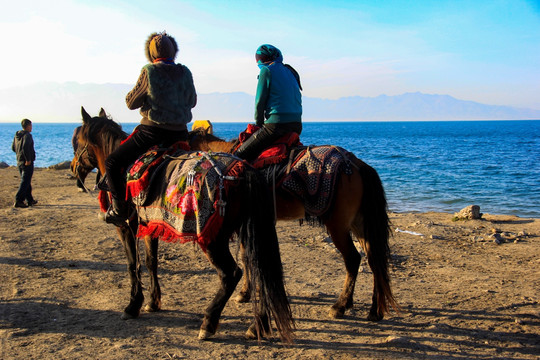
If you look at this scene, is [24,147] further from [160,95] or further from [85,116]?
[160,95]

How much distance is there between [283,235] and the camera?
908cm

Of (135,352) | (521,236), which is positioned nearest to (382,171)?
(521,236)

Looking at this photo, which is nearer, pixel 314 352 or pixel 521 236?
pixel 314 352

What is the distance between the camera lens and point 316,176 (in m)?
5.00

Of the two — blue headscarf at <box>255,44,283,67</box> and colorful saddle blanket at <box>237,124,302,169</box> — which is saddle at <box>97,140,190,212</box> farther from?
blue headscarf at <box>255,44,283,67</box>

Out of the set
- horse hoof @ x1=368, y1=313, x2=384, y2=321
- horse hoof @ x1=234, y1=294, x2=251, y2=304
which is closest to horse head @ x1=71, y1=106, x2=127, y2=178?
horse hoof @ x1=234, y1=294, x2=251, y2=304

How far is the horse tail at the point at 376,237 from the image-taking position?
503cm

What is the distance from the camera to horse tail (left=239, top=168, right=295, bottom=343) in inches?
164

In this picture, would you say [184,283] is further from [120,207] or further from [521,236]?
[521,236]

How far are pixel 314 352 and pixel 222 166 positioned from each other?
6.37 feet

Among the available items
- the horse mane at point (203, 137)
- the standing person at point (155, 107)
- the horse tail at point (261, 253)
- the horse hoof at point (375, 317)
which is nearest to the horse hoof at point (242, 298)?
the horse tail at point (261, 253)

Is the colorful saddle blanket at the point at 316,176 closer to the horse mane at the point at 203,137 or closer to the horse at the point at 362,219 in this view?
the horse at the point at 362,219

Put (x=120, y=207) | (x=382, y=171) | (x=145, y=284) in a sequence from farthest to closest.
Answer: (x=382, y=171), (x=145, y=284), (x=120, y=207)

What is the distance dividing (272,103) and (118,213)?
2199 millimetres
